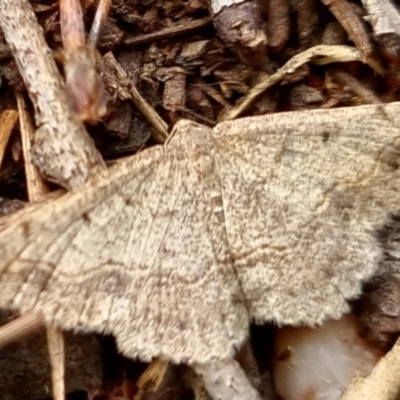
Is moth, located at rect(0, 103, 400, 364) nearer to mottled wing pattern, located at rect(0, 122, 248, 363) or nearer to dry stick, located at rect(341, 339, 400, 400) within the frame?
mottled wing pattern, located at rect(0, 122, 248, 363)

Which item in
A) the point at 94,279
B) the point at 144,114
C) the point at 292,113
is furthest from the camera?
the point at 144,114

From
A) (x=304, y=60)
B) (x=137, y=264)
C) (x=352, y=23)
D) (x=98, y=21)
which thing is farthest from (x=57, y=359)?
(x=352, y=23)

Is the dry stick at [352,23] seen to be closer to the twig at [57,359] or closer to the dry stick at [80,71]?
the dry stick at [80,71]

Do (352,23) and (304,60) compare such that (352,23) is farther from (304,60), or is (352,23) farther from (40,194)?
(40,194)

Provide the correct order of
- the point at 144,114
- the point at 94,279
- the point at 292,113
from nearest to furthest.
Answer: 1. the point at 94,279
2. the point at 292,113
3. the point at 144,114

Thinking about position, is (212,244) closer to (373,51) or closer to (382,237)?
(382,237)

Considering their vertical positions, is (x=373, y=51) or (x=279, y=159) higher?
(x=373, y=51)

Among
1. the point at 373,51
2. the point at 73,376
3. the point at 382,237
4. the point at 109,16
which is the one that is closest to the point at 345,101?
the point at 373,51
